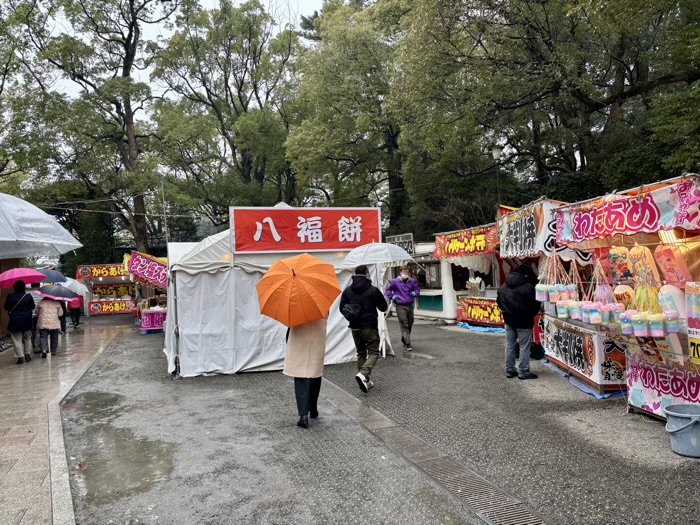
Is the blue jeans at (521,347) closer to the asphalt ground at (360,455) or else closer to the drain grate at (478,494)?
the asphalt ground at (360,455)

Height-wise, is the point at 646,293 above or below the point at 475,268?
below

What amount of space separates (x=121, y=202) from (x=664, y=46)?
24023 mm

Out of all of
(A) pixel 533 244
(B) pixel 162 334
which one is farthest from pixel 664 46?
Answer: (B) pixel 162 334

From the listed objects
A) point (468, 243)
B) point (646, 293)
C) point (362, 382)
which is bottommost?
point (362, 382)

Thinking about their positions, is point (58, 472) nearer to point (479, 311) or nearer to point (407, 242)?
point (479, 311)

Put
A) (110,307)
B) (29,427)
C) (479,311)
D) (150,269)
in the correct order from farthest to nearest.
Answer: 1. (110,307)
2. (150,269)
3. (479,311)
4. (29,427)

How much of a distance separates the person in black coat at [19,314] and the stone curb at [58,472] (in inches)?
161

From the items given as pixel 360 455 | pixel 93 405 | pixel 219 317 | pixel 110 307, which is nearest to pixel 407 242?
pixel 219 317

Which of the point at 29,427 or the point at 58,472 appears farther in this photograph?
the point at 29,427

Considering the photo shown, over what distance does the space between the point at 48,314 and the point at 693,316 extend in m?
13.2

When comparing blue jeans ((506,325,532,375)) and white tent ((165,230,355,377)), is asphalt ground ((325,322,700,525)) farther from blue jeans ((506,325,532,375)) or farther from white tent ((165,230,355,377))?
white tent ((165,230,355,377))

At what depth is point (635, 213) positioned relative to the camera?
197 inches

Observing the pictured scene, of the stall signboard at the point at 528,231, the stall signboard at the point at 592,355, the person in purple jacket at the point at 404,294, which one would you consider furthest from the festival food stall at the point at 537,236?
the person in purple jacket at the point at 404,294

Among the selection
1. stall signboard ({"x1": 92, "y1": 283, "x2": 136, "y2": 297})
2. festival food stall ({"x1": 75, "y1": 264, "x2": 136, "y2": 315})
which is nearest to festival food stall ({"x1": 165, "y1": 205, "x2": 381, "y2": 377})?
festival food stall ({"x1": 75, "y1": 264, "x2": 136, "y2": 315})
